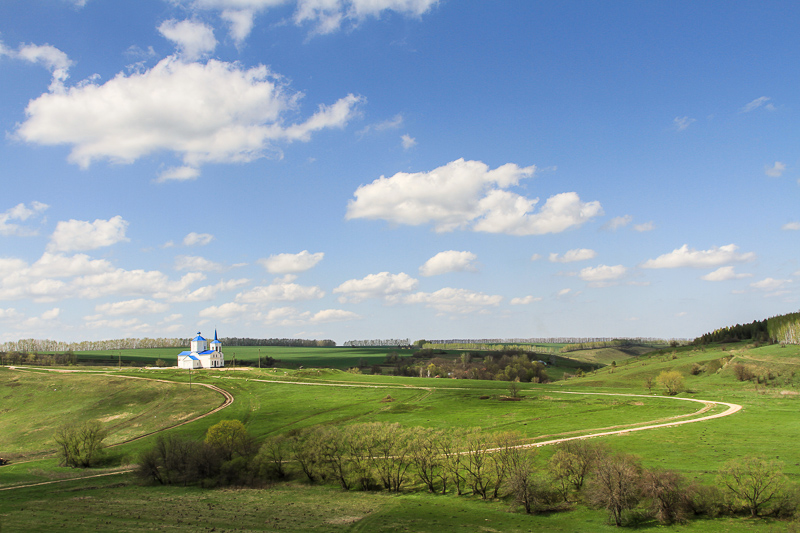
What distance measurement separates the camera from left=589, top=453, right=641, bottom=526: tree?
143 feet

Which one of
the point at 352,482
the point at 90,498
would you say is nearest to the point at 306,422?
the point at 352,482

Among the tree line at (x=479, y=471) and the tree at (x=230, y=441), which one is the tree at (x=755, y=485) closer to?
the tree line at (x=479, y=471)

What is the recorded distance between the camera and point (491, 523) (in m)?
44.6

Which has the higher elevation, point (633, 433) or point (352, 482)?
point (633, 433)

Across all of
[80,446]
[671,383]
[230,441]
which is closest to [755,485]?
[230,441]

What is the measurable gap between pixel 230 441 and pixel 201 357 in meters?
125

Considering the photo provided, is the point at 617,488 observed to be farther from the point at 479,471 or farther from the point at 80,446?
the point at 80,446

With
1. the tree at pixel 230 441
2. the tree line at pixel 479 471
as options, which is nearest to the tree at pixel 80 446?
the tree line at pixel 479 471

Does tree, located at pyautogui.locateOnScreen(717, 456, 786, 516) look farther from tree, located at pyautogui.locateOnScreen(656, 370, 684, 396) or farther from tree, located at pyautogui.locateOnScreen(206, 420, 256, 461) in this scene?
tree, located at pyautogui.locateOnScreen(656, 370, 684, 396)

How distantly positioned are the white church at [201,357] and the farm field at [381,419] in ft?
106

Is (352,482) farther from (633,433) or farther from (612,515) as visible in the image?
(633,433)

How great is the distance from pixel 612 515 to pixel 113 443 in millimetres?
90320

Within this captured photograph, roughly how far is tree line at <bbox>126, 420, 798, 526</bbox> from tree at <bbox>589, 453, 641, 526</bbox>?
0.30ft

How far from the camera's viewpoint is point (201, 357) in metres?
188
